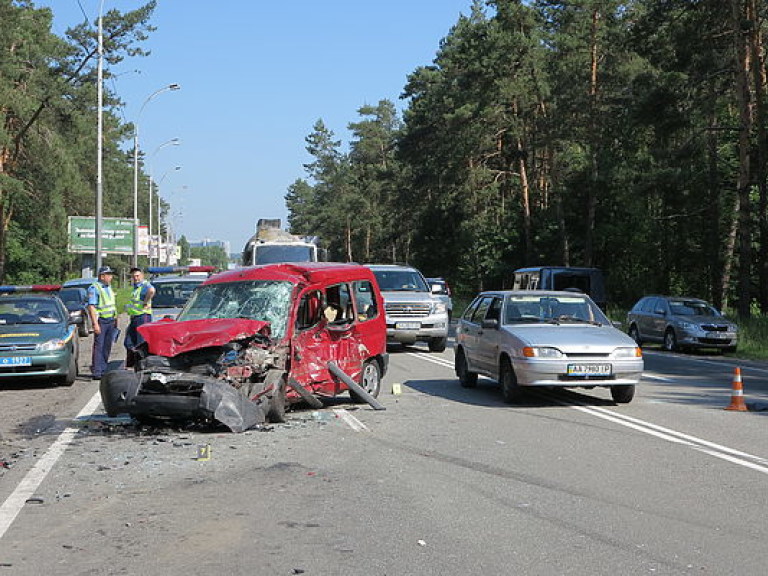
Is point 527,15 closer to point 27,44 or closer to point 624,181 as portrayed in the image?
point 624,181

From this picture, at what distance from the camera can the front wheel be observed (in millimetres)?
26594

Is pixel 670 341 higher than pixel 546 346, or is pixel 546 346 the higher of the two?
pixel 546 346

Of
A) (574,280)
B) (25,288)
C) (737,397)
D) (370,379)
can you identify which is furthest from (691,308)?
(25,288)

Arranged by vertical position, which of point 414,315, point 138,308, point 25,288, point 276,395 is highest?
point 25,288

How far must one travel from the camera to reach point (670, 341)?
26.9m

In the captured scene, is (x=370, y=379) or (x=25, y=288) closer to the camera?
(x=370, y=379)

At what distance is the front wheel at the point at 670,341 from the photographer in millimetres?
26594

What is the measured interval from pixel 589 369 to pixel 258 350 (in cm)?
439

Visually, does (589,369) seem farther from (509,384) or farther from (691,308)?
(691,308)

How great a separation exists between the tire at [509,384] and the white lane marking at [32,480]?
5.61 meters

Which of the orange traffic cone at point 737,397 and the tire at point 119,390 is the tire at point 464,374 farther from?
the tire at point 119,390

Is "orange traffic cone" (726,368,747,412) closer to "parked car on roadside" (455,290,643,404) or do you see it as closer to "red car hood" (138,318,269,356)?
"parked car on roadside" (455,290,643,404)

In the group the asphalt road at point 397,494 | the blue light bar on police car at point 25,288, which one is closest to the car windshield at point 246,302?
the asphalt road at point 397,494

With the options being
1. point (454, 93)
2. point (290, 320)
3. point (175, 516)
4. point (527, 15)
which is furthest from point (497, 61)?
point (175, 516)
